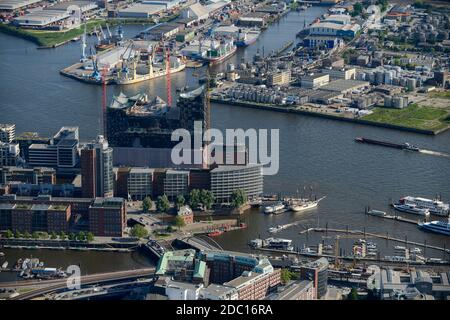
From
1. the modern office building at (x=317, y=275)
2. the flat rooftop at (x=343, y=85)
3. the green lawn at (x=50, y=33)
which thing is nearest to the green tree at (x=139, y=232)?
the modern office building at (x=317, y=275)

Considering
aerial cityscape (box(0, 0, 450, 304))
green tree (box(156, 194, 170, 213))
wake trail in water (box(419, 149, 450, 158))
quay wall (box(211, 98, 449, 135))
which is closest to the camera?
aerial cityscape (box(0, 0, 450, 304))

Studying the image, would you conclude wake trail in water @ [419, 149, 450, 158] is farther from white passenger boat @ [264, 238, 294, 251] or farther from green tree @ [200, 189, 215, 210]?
white passenger boat @ [264, 238, 294, 251]

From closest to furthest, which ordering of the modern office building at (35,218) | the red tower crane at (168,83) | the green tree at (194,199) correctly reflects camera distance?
the modern office building at (35,218) → the green tree at (194,199) → the red tower crane at (168,83)

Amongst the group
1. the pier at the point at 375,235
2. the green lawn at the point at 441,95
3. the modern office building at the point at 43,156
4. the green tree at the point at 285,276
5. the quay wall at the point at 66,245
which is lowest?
the green lawn at the point at 441,95

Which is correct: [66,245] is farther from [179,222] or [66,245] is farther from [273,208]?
[273,208]

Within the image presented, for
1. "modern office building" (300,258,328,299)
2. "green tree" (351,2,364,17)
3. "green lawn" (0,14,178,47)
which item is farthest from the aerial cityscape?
"green tree" (351,2,364,17)

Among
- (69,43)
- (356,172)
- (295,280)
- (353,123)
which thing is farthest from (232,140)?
(69,43)

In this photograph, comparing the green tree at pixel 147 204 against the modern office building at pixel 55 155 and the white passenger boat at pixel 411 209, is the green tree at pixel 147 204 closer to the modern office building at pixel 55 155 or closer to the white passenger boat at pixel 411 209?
the modern office building at pixel 55 155
